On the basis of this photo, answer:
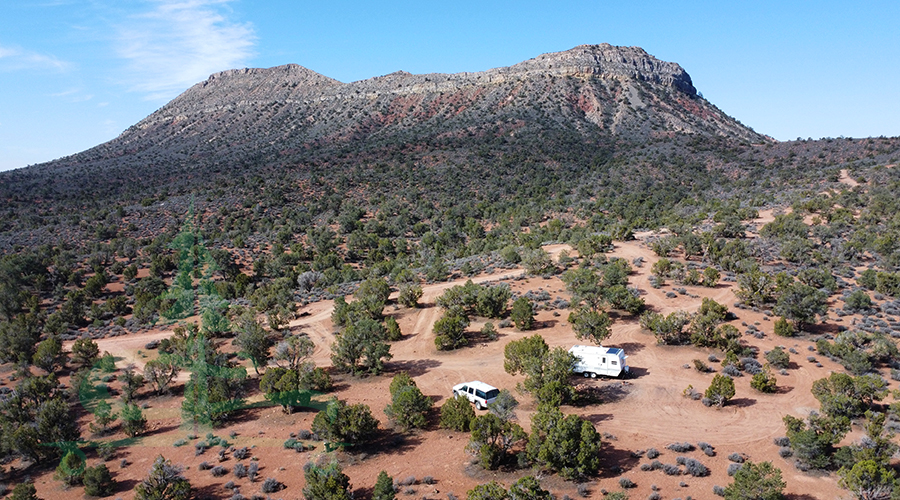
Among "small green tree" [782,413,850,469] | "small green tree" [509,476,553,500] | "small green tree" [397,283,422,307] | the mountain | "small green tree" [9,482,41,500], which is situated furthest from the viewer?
the mountain

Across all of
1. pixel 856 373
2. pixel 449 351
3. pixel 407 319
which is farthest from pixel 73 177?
pixel 856 373

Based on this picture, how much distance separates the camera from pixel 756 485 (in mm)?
12414

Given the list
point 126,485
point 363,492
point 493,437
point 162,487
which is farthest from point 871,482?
point 126,485

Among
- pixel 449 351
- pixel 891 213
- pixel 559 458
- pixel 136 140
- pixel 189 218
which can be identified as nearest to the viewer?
pixel 559 458

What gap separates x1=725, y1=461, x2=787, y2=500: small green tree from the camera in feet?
40.3

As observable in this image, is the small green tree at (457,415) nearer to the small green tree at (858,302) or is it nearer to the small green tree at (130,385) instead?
the small green tree at (130,385)

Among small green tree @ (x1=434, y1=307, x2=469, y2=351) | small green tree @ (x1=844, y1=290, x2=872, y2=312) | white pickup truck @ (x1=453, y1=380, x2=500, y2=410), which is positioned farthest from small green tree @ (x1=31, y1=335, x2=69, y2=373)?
small green tree @ (x1=844, y1=290, x2=872, y2=312)

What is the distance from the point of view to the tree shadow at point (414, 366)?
23.5m

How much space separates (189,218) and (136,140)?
84.4 meters

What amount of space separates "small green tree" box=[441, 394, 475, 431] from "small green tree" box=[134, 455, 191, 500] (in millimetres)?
8317

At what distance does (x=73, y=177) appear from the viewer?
273 feet

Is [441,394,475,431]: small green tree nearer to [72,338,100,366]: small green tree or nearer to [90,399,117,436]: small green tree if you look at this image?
[90,399,117,436]: small green tree

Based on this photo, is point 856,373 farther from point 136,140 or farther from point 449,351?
point 136,140

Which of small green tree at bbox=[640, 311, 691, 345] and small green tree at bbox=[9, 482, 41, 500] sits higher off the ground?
small green tree at bbox=[640, 311, 691, 345]
